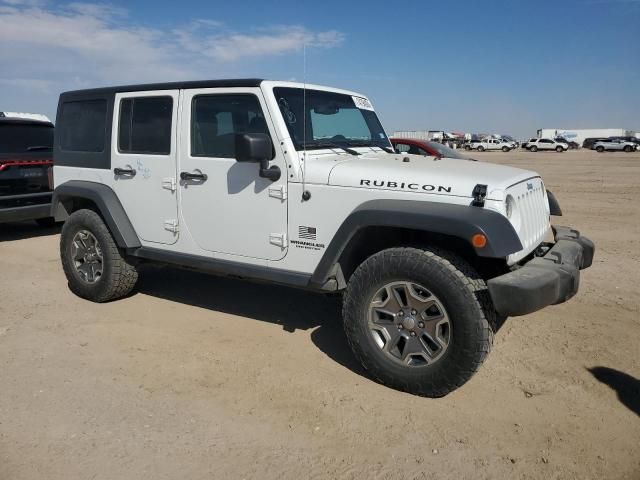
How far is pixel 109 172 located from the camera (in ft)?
16.0

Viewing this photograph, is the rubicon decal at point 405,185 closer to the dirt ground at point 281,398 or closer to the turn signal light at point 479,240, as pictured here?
the turn signal light at point 479,240

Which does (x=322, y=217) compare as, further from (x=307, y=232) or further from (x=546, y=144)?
(x=546, y=144)

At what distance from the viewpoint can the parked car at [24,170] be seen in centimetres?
766

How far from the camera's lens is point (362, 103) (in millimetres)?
4953

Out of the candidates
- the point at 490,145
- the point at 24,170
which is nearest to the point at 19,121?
the point at 24,170

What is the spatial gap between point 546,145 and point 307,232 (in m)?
53.1

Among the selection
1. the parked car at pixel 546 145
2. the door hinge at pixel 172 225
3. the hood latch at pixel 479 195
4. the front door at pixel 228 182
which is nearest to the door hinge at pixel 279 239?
the front door at pixel 228 182

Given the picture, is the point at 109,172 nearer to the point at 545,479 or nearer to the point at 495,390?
the point at 495,390

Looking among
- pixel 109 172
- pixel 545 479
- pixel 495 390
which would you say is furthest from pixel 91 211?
pixel 545 479

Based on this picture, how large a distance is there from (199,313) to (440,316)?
8.24ft

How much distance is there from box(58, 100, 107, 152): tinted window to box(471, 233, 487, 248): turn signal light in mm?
3616

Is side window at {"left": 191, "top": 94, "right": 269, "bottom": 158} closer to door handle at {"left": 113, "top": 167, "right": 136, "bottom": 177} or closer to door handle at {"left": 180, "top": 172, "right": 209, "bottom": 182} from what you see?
door handle at {"left": 180, "top": 172, "right": 209, "bottom": 182}

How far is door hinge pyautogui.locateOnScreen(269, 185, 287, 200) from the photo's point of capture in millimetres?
3771

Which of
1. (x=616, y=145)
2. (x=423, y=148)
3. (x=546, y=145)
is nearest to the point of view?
(x=423, y=148)
